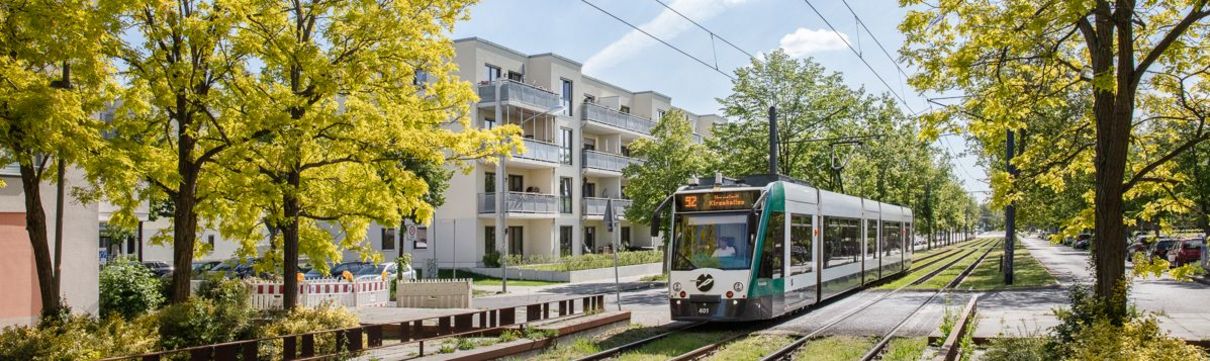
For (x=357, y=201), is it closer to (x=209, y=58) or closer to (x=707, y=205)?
(x=209, y=58)

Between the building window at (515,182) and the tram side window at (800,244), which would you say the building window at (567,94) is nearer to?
the building window at (515,182)

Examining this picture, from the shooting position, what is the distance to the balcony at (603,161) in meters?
48.8

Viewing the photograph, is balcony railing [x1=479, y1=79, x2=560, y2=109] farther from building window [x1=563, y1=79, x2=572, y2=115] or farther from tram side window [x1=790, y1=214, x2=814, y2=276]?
tram side window [x1=790, y1=214, x2=814, y2=276]

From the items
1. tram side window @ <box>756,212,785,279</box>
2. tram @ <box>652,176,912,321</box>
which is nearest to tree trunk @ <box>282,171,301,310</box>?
tram @ <box>652,176,912,321</box>

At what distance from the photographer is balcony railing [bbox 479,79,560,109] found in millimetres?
41094

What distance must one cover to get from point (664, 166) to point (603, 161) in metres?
12.0

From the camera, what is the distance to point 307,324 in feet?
42.3

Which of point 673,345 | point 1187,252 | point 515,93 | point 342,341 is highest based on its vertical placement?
point 515,93

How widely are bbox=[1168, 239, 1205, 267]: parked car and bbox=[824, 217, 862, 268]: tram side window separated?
21842 mm

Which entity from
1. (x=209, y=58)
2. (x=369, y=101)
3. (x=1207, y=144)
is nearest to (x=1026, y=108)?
(x=369, y=101)

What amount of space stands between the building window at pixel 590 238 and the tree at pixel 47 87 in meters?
40.1

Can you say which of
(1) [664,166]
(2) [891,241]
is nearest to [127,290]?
(2) [891,241]

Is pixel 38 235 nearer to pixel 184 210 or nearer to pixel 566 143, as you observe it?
pixel 184 210

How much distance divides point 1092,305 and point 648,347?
6.79m
